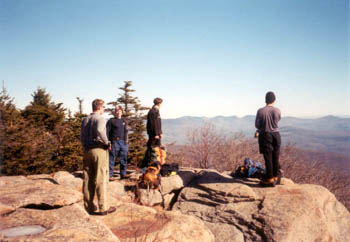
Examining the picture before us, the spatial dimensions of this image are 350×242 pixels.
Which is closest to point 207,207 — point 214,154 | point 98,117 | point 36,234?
point 98,117

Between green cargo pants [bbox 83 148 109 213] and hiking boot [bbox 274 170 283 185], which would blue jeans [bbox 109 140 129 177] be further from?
hiking boot [bbox 274 170 283 185]

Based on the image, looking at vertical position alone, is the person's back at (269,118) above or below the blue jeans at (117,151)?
above

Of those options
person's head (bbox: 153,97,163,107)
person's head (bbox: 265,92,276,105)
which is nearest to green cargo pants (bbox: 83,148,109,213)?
person's head (bbox: 153,97,163,107)

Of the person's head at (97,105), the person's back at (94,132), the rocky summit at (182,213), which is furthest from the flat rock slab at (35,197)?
the person's head at (97,105)

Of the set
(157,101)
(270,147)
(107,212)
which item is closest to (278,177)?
(270,147)

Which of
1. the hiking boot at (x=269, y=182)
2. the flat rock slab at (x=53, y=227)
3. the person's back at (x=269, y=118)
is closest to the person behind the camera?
the flat rock slab at (x=53, y=227)

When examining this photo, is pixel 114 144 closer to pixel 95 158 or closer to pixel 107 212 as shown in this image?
pixel 95 158

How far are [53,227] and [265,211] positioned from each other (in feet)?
16.5

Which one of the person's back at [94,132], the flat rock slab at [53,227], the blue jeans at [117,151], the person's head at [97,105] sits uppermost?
the person's head at [97,105]

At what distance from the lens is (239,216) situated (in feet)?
20.8

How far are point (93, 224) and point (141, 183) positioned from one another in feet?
14.4

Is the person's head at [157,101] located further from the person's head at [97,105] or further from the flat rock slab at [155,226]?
the flat rock slab at [155,226]

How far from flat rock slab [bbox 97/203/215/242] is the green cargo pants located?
0.43 m

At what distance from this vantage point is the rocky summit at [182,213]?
2.94 m
